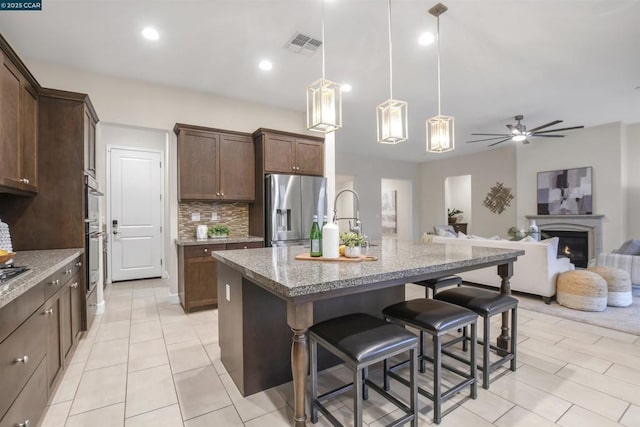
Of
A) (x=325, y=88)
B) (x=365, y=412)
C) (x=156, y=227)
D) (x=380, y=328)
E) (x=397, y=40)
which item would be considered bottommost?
(x=365, y=412)

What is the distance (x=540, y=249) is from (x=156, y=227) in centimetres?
613

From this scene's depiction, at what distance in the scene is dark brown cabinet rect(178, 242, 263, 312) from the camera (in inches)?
143

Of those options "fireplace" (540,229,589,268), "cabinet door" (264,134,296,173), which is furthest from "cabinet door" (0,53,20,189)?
"fireplace" (540,229,589,268)

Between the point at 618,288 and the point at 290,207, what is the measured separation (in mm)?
4151

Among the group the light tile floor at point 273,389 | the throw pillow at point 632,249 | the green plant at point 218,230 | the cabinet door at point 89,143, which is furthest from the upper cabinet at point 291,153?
the throw pillow at point 632,249

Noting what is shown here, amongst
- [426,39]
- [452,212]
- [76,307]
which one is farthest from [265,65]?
[452,212]

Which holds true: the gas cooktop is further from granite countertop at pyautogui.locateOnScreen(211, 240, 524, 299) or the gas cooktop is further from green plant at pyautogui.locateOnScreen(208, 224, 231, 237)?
green plant at pyautogui.locateOnScreen(208, 224, 231, 237)

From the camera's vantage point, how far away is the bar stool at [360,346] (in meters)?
1.40

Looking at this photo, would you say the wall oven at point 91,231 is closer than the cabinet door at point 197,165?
Yes

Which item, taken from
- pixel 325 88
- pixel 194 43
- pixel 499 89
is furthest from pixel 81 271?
pixel 499 89

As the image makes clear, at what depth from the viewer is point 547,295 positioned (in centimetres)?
381

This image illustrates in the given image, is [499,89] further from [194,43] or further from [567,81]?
[194,43]

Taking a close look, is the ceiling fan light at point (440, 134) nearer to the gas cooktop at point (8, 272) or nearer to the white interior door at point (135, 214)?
the gas cooktop at point (8, 272)

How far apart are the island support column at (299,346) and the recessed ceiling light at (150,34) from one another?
2900 millimetres
